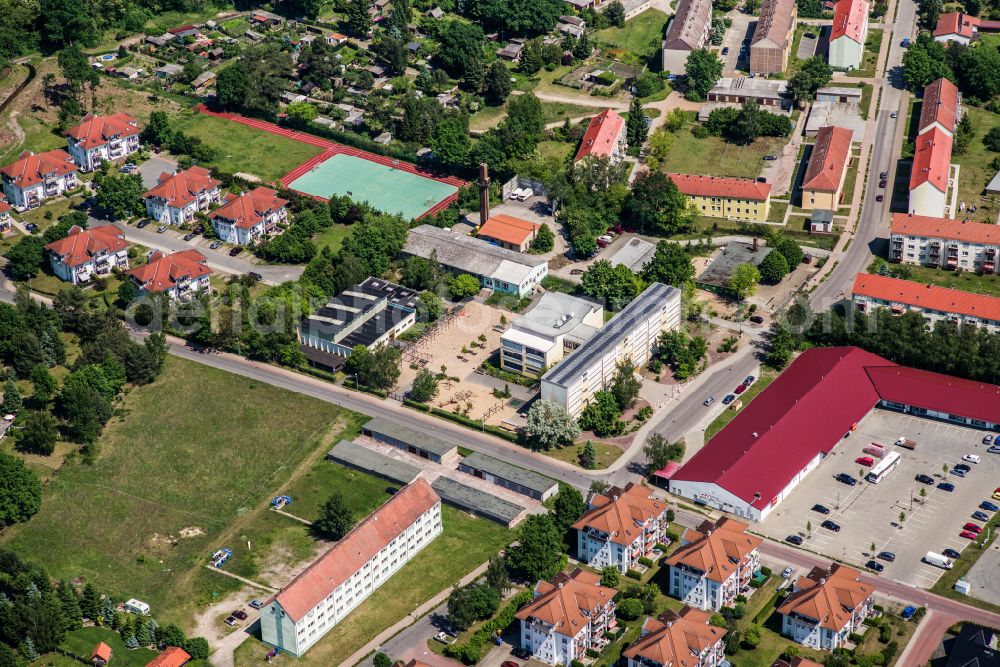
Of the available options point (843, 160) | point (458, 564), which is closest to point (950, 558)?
point (458, 564)

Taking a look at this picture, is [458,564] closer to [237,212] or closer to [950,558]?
[950,558]

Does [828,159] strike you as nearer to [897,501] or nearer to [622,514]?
[897,501]

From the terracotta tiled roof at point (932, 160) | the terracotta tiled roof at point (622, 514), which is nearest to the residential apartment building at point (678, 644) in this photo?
the terracotta tiled roof at point (622, 514)

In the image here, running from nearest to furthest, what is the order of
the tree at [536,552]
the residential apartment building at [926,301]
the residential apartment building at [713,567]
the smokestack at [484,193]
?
the residential apartment building at [713,567]
the tree at [536,552]
the residential apartment building at [926,301]
the smokestack at [484,193]

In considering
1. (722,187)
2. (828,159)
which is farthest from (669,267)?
(828,159)

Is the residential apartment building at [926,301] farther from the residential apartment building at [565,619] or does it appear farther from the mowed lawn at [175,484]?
the mowed lawn at [175,484]

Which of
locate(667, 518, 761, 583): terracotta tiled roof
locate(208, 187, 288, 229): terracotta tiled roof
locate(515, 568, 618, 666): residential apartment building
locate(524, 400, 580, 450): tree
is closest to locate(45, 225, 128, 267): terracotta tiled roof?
locate(208, 187, 288, 229): terracotta tiled roof

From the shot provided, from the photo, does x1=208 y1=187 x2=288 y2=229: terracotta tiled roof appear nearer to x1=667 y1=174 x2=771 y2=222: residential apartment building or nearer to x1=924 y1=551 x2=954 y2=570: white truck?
x1=667 y1=174 x2=771 y2=222: residential apartment building
